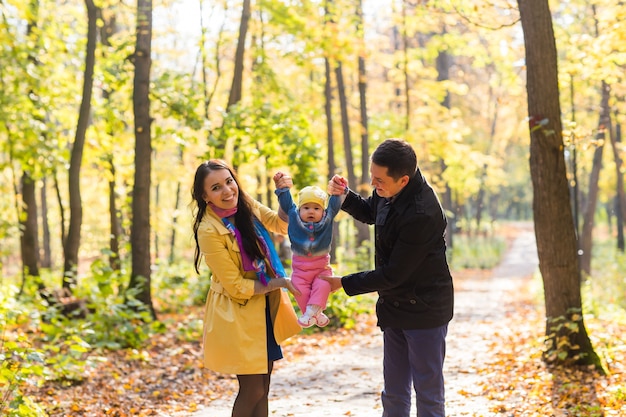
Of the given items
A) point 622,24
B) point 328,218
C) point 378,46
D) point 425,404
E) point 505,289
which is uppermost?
point 378,46

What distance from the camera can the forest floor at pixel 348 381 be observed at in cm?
595

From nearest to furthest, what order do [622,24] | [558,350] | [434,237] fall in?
[434,237] → [558,350] → [622,24]

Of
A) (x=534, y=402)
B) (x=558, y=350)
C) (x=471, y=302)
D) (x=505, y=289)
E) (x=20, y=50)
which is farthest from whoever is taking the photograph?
(x=505, y=289)

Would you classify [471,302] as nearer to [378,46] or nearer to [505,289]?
[505,289]

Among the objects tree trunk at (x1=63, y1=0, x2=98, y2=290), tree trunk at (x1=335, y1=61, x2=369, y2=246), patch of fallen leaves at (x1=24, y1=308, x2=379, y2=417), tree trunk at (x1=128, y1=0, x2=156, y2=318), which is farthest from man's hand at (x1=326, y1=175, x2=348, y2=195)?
tree trunk at (x1=335, y1=61, x2=369, y2=246)

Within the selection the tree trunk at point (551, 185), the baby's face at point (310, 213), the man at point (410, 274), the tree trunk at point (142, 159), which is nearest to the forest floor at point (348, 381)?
the tree trunk at point (551, 185)

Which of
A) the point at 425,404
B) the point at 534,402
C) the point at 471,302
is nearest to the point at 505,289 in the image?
the point at 471,302

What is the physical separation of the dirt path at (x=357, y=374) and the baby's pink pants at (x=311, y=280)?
7.80 feet

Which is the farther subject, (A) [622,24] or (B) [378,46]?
(B) [378,46]

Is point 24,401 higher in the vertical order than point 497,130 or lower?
lower

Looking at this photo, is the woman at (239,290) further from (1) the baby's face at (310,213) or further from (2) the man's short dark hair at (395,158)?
(2) the man's short dark hair at (395,158)

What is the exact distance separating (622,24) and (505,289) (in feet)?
39.8

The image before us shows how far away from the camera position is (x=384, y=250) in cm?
388

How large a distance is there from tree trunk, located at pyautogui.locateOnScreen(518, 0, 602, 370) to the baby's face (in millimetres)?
3646
